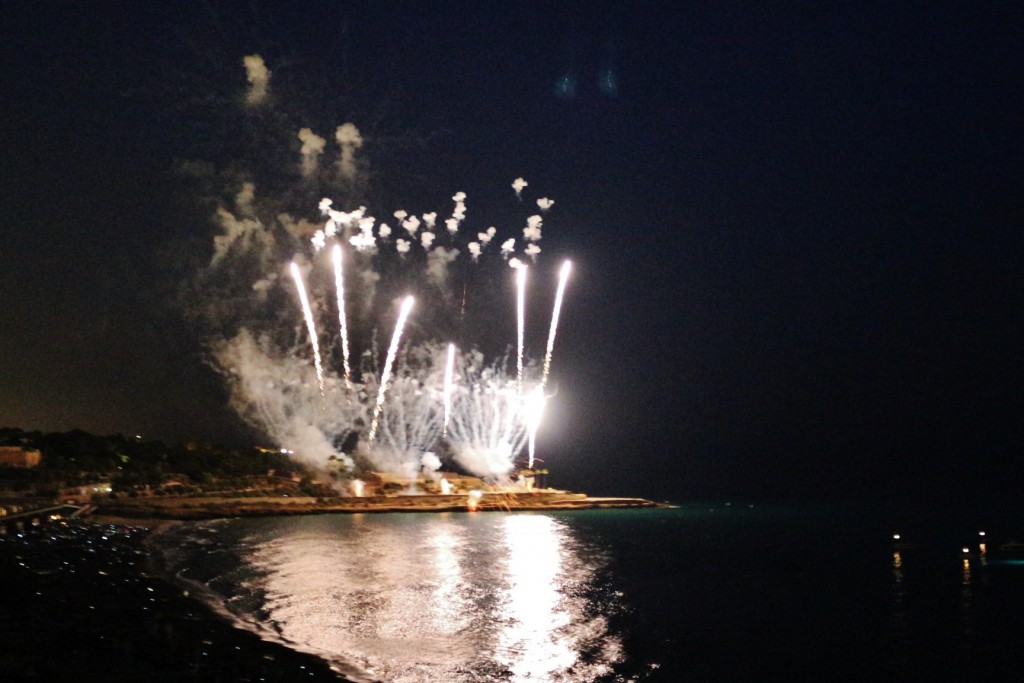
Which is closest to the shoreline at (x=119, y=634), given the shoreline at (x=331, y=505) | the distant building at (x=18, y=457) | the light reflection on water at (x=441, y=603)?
the light reflection on water at (x=441, y=603)

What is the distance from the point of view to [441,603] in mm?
41719

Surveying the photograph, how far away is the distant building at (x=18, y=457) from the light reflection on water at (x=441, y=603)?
61205mm

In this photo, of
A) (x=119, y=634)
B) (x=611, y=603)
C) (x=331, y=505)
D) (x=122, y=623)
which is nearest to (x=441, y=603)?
(x=611, y=603)

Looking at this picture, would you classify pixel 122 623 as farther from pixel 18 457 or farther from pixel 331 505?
pixel 18 457

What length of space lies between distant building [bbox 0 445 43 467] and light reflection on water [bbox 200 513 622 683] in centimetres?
6120

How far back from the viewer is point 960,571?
63.8 metres

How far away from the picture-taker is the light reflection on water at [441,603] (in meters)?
29.0

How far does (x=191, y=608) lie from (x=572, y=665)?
1587 cm

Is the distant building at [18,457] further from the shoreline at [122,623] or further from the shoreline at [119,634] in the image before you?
the shoreline at [119,634]

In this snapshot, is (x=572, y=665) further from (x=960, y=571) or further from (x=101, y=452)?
(x=101, y=452)

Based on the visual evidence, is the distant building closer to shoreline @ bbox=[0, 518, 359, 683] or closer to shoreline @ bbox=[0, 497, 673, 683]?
shoreline @ bbox=[0, 497, 673, 683]

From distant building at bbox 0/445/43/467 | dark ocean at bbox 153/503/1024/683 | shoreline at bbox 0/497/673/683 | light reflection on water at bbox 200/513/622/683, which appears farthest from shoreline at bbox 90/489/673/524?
shoreline at bbox 0/497/673/683

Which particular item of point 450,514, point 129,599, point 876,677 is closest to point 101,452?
point 450,514

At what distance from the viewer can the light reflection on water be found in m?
29.0
